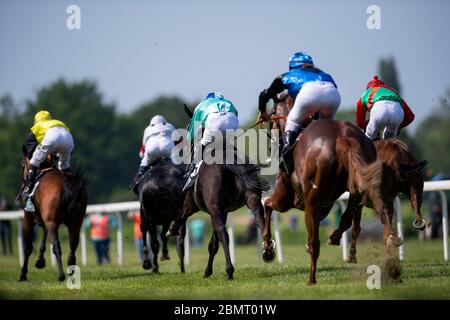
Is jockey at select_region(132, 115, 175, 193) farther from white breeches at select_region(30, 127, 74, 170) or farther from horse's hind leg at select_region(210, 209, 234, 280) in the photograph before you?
horse's hind leg at select_region(210, 209, 234, 280)

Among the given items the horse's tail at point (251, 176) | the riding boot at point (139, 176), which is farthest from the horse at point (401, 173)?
the riding boot at point (139, 176)

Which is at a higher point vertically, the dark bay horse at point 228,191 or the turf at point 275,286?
the dark bay horse at point 228,191

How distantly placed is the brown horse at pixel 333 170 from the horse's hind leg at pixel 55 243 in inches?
177

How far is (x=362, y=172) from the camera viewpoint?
8.55m

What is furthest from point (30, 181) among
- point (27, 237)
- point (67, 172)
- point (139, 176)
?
point (139, 176)

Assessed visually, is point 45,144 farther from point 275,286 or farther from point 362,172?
point 362,172

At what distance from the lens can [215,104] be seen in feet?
39.4

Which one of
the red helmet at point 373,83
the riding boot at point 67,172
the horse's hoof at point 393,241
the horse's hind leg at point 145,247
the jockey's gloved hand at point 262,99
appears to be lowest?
the horse's hind leg at point 145,247

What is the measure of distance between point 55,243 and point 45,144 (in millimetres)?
1486

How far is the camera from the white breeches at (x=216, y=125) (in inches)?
464

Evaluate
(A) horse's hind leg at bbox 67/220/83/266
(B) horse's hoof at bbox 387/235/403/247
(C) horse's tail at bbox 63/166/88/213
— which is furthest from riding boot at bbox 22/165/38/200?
(B) horse's hoof at bbox 387/235/403/247

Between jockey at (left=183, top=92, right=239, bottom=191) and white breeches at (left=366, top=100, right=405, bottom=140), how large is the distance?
1.82 m

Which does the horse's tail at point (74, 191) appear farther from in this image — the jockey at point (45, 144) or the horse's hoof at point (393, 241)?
the horse's hoof at point (393, 241)
